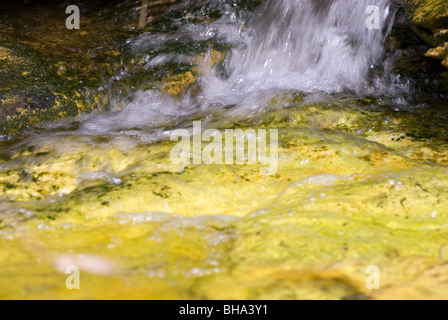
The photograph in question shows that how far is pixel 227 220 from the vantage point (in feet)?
10.2

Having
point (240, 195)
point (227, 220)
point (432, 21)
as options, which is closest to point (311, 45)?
point (432, 21)

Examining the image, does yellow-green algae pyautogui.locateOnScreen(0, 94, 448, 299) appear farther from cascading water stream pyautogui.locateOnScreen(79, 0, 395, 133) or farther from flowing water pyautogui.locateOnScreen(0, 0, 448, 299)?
cascading water stream pyautogui.locateOnScreen(79, 0, 395, 133)

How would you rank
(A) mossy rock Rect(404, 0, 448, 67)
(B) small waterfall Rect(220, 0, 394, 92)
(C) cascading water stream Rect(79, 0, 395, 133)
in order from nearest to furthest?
(A) mossy rock Rect(404, 0, 448, 67) → (C) cascading water stream Rect(79, 0, 395, 133) → (B) small waterfall Rect(220, 0, 394, 92)

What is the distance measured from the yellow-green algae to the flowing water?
0.01m

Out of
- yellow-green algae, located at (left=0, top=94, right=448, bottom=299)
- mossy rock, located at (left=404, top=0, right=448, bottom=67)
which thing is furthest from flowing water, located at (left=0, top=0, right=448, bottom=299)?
mossy rock, located at (left=404, top=0, right=448, bottom=67)

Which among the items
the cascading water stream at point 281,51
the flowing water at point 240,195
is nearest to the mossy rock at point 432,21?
the flowing water at point 240,195

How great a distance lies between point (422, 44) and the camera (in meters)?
6.23

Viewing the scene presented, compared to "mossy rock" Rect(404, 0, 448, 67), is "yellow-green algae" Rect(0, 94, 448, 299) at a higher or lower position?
lower

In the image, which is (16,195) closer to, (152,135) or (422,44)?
(152,135)

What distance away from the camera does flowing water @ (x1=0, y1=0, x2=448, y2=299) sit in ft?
8.13

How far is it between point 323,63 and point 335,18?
84cm

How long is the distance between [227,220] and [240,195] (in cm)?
35

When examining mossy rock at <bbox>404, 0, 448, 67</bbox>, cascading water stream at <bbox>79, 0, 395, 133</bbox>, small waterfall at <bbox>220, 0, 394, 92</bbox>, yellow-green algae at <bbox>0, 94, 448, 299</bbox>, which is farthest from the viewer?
small waterfall at <bbox>220, 0, 394, 92</bbox>

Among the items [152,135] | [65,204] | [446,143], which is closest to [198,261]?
[65,204]
